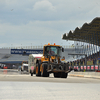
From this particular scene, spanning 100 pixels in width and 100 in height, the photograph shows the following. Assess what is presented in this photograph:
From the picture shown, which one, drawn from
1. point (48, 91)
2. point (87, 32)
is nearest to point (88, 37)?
point (87, 32)

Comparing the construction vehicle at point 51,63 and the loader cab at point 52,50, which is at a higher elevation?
the loader cab at point 52,50

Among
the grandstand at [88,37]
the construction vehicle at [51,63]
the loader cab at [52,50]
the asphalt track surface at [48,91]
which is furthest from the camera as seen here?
the grandstand at [88,37]

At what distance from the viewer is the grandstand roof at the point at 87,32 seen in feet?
165

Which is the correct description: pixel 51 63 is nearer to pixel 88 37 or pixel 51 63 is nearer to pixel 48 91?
pixel 48 91

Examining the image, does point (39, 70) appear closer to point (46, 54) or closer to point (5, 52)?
point (46, 54)

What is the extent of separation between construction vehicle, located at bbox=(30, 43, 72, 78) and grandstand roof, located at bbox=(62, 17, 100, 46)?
22.6m

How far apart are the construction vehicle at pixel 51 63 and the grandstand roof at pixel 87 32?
74.1ft

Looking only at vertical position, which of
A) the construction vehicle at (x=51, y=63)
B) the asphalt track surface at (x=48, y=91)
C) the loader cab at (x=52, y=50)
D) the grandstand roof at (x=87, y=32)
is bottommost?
the asphalt track surface at (x=48, y=91)

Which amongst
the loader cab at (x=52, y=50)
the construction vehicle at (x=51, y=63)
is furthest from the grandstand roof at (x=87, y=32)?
the construction vehicle at (x=51, y=63)

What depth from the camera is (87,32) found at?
6034 centimetres

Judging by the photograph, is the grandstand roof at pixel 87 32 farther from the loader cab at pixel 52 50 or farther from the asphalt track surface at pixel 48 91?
the asphalt track surface at pixel 48 91

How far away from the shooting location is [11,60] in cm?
11988

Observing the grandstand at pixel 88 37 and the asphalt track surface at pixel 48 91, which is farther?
the grandstand at pixel 88 37

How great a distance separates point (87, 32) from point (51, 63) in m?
38.3
